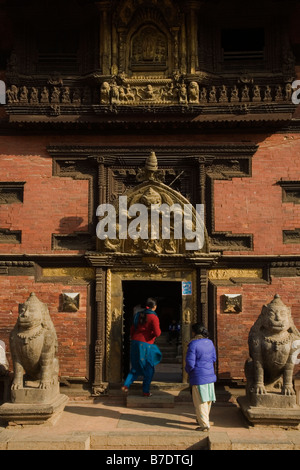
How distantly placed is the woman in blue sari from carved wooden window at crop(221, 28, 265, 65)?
558cm

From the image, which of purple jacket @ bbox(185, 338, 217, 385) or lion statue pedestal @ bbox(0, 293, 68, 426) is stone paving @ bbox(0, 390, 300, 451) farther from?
purple jacket @ bbox(185, 338, 217, 385)

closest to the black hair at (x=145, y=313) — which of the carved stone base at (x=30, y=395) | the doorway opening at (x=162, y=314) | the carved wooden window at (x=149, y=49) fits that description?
the doorway opening at (x=162, y=314)

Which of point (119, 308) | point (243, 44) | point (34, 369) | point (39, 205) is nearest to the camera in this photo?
point (34, 369)

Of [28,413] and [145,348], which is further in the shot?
[145,348]

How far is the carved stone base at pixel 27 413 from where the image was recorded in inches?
295

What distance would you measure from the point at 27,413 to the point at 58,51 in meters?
7.46

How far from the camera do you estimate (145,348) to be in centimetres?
891

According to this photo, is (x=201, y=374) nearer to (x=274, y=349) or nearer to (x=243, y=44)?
(x=274, y=349)

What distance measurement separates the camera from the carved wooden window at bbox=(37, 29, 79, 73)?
10609mm

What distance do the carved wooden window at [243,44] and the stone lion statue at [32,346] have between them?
6611mm

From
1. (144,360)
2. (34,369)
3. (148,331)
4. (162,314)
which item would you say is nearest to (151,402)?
(144,360)

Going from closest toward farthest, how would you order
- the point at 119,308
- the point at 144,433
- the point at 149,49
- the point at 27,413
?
the point at 144,433 → the point at 27,413 → the point at 119,308 → the point at 149,49

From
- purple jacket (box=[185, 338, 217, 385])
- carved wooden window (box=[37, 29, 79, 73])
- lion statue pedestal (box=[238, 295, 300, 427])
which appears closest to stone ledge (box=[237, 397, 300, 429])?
lion statue pedestal (box=[238, 295, 300, 427])

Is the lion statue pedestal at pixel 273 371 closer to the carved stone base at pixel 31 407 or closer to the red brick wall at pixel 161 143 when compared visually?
the red brick wall at pixel 161 143
